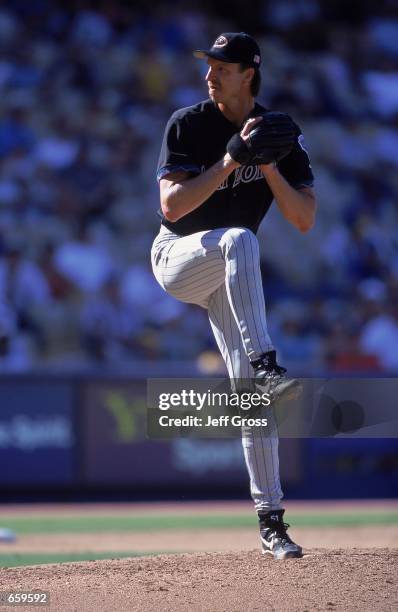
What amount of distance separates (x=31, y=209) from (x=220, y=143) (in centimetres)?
742

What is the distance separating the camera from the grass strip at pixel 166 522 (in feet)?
27.5

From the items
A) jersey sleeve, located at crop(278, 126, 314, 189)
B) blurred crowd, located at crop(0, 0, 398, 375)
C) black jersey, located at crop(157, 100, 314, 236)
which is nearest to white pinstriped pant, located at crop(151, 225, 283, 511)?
black jersey, located at crop(157, 100, 314, 236)

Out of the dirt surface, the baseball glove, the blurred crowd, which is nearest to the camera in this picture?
Answer: the dirt surface

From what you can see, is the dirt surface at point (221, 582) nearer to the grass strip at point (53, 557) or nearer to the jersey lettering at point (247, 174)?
the grass strip at point (53, 557)

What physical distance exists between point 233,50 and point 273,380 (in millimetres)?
1344

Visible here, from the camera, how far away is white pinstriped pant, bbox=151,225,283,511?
14.3 feet

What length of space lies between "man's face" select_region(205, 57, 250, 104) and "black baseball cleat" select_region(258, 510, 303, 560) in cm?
174

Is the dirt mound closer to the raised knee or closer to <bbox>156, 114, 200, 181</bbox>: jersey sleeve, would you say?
the raised knee

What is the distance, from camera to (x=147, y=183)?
1275 cm

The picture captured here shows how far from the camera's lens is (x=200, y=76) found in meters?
13.5

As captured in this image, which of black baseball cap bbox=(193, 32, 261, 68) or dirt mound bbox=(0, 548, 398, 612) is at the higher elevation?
black baseball cap bbox=(193, 32, 261, 68)

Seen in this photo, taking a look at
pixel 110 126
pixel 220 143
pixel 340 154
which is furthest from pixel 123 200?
pixel 220 143

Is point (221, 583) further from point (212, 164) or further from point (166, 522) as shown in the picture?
point (166, 522)

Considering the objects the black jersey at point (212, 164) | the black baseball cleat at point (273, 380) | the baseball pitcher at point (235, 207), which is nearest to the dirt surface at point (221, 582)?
the baseball pitcher at point (235, 207)
